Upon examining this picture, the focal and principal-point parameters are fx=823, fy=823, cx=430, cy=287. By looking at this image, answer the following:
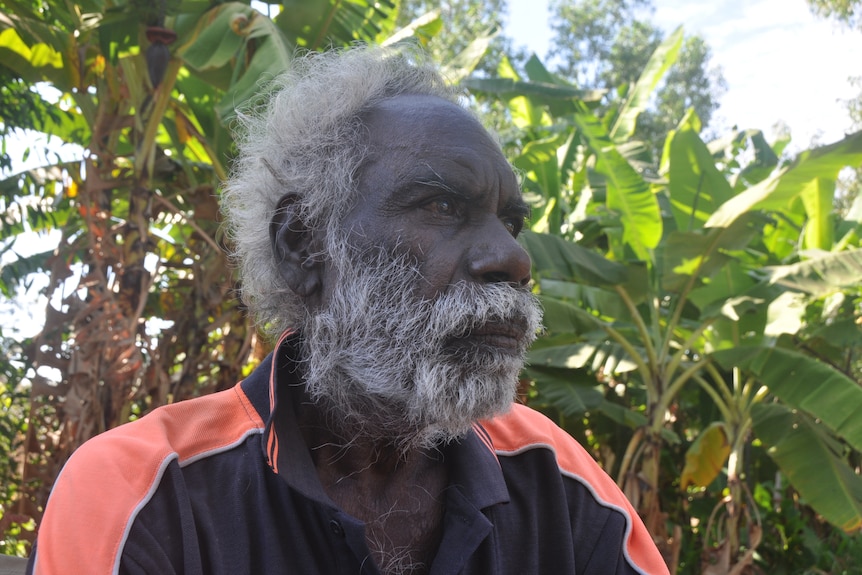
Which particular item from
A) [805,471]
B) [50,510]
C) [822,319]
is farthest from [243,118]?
[822,319]

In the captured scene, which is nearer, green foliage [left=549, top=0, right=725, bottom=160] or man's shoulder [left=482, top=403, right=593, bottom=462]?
man's shoulder [left=482, top=403, right=593, bottom=462]

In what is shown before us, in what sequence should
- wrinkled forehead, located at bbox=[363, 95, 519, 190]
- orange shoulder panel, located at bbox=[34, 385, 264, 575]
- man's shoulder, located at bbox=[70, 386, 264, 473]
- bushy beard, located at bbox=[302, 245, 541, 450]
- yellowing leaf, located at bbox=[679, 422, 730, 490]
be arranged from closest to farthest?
orange shoulder panel, located at bbox=[34, 385, 264, 575] < man's shoulder, located at bbox=[70, 386, 264, 473] < bushy beard, located at bbox=[302, 245, 541, 450] < wrinkled forehead, located at bbox=[363, 95, 519, 190] < yellowing leaf, located at bbox=[679, 422, 730, 490]

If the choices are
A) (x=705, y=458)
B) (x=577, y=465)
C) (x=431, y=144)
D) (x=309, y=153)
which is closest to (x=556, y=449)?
(x=577, y=465)

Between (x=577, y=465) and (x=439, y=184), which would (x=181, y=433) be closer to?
(x=439, y=184)

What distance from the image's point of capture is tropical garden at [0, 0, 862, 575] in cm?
403

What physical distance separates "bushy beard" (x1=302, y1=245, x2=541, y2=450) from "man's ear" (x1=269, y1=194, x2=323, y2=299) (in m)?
0.08

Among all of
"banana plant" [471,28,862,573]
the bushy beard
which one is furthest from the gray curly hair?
"banana plant" [471,28,862,573]

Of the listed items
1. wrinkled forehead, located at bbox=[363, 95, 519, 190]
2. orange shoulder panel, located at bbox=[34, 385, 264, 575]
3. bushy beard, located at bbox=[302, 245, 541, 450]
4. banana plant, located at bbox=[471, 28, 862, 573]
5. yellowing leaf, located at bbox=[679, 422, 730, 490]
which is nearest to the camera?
orange shoulder panel, located at bbox=[34, 385, 264, 575]

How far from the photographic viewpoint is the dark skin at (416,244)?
174 centimetres

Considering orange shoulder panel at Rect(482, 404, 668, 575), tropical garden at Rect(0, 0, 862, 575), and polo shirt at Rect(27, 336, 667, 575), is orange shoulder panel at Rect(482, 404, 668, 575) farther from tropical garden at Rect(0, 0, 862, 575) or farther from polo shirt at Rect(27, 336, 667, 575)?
tropical garden at Rect(0, 0, 862, 575)

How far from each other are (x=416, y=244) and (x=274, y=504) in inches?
23.8

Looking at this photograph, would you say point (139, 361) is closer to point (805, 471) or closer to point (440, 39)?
point (805, 471)

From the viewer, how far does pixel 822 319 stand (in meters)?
6.39

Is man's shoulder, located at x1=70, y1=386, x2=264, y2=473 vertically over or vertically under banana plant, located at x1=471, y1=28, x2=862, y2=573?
over
